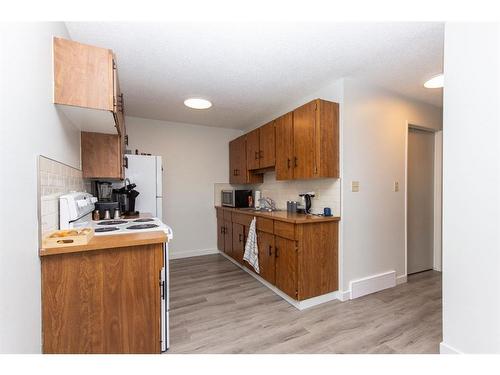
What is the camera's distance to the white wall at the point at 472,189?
4.11 ft

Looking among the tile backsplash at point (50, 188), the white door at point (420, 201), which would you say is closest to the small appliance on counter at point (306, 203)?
the white door at point (420, 201)

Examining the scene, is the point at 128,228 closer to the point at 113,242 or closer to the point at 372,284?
the point at 113,242

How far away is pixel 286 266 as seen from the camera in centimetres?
233

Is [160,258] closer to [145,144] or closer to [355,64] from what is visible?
[355,64]

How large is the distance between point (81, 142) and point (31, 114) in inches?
55.0

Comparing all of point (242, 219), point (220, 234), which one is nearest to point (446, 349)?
point (242, 219)

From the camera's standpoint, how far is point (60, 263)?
1.15 metres

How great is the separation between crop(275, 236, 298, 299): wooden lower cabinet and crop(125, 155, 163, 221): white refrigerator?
167 centimetres

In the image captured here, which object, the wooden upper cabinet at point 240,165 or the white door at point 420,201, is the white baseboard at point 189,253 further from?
the white door at point 420,201

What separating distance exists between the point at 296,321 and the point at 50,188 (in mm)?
2057

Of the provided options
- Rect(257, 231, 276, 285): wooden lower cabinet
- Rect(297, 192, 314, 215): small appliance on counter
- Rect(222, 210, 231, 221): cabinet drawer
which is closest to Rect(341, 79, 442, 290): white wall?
Rect(297, 192, 314, 215): small appliance on counter
